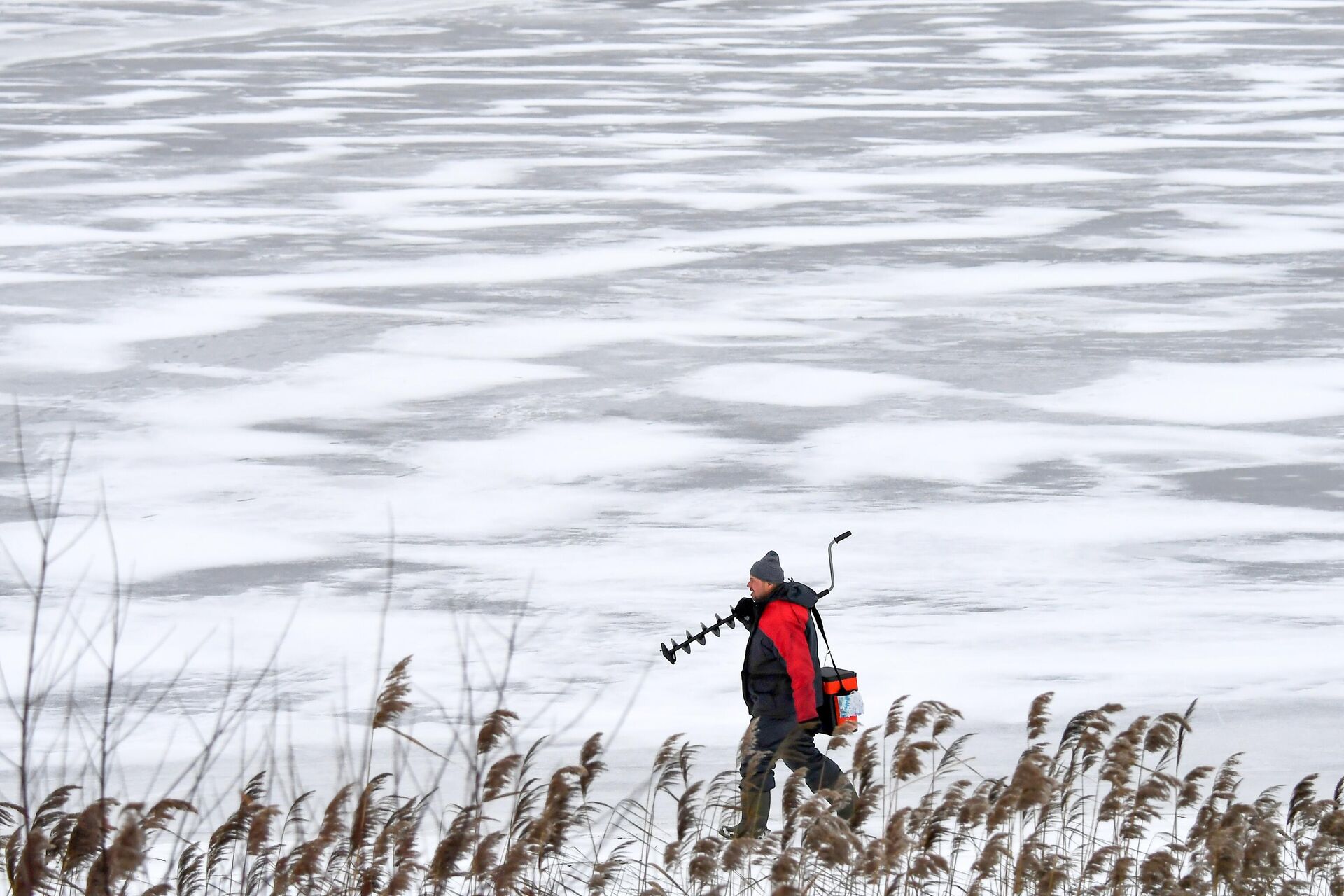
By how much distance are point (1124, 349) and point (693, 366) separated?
230cm

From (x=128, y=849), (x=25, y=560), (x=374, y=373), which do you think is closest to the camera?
(x=128, y=849)

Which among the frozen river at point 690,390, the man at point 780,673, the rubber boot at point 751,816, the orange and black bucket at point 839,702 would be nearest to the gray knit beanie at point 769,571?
the man at point 780,673

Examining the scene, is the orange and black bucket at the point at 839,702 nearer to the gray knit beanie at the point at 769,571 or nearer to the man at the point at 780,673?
the man at the point at 780,673

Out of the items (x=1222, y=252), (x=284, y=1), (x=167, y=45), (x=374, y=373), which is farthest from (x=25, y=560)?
(x=284, y=1)

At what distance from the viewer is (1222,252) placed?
15203mm

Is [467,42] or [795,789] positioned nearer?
[795,789]

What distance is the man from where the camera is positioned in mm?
5535

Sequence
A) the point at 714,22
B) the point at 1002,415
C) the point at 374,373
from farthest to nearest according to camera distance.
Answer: the point at 714,22 < the point at 374,373 < the point at 1002,415

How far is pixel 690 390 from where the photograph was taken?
11.3 meters

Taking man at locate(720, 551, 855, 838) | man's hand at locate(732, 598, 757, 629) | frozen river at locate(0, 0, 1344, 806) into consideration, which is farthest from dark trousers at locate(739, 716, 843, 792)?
frozen river at locate(0, 0, 1344, 806)

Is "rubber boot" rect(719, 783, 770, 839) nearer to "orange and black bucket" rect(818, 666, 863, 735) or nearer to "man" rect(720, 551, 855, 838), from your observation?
"man" rect(720, 551, 855, 838)

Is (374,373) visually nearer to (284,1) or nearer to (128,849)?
(128,849)

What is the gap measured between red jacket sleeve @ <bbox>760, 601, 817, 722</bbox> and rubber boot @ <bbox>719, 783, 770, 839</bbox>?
9.1 inches

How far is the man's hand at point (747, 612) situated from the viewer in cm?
567
